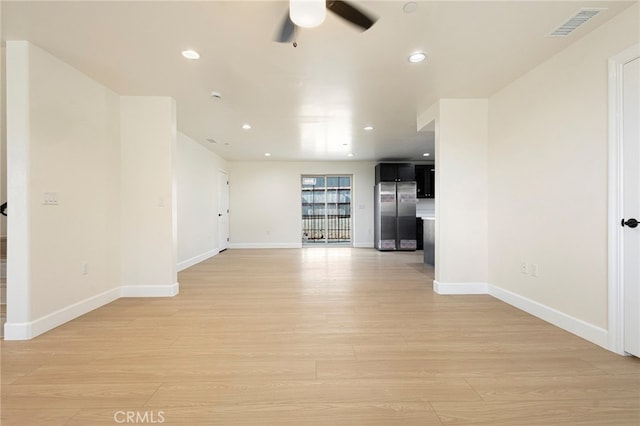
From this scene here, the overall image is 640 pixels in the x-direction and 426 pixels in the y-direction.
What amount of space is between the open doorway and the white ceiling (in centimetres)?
438

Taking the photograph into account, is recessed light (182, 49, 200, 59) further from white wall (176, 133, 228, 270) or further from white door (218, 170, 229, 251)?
white door (218, 170, 229, 251)

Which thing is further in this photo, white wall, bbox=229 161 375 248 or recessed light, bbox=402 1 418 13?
white wall, bbox=229 161 375 248

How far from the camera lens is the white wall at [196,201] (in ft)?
16.5

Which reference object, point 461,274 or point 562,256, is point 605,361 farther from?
point 461,274

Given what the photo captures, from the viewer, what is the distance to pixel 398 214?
7.34 m

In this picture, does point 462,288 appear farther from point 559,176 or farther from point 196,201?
point 196,201

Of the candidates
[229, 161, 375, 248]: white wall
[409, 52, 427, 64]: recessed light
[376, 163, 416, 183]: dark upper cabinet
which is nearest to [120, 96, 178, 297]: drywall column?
[409, 52, 427, 64]: recessed light

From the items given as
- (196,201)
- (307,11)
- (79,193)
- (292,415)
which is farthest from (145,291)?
(307,11)

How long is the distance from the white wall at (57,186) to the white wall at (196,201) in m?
1.69

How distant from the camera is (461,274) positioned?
348 centimetres

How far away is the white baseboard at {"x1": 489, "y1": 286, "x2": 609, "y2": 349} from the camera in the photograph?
2.14 meters

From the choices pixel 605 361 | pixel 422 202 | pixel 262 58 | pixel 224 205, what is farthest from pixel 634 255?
pixel 224 205

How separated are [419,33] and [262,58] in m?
1.36

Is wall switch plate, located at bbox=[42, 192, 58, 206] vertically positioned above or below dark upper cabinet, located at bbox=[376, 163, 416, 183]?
below
